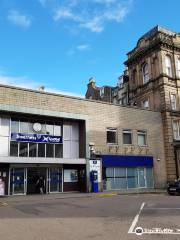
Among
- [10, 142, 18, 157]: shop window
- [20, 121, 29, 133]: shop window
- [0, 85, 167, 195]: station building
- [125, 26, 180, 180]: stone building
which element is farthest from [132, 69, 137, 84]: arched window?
[10, 142, 18, 157]: shop window

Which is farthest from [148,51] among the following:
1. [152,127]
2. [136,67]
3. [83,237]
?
[83,237]

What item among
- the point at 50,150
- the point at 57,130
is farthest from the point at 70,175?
the point at 57,130

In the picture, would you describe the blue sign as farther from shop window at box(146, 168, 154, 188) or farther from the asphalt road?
the asphalt road

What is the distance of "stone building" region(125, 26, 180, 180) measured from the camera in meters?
34.8

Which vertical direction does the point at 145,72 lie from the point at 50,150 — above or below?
above

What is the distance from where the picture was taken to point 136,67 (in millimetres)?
40531

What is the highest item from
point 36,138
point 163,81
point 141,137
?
point 163,81

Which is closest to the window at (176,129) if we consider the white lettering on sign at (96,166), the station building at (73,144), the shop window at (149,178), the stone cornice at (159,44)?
the station building at (73,144)

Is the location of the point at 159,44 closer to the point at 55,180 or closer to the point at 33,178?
the point at 55,180

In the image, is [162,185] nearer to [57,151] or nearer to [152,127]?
[152,127]

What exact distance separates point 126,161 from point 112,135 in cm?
293

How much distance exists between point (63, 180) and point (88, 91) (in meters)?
29.7

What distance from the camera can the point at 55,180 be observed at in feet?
92.4

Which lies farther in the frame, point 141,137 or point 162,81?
point 162,81
